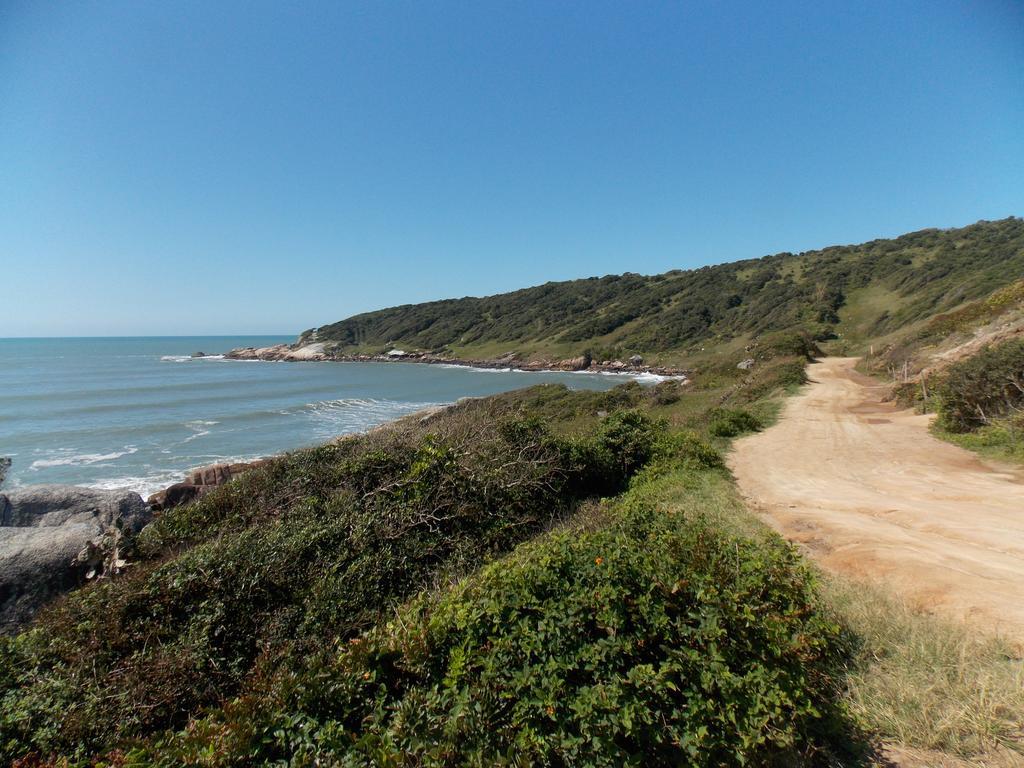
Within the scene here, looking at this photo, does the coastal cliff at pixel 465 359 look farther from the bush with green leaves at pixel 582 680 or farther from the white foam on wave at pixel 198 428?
the bush with green leaves at pixel 582 680

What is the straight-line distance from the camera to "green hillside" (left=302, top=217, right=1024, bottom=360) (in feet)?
166

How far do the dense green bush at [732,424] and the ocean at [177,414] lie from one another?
1879 cm

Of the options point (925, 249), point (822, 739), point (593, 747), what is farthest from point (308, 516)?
point (925, 249)

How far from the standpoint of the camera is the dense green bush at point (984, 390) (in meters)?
11.7

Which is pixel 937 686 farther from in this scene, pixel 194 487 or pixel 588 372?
pixel 588 372

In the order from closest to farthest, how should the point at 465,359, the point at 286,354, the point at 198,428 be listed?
the point at 198,428 < the point at 465,359 < the point at 286,354

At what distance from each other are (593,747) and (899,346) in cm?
3448

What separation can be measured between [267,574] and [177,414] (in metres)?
31.1

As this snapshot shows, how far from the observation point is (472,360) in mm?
73125

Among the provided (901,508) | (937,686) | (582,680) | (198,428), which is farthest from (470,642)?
(198,428)

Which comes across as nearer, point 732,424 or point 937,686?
point 937,686

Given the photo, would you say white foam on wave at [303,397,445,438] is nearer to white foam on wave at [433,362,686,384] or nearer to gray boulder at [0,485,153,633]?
gray boulder at [0,485,153,633]

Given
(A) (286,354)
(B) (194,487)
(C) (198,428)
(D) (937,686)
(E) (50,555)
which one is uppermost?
(A) (286,354)

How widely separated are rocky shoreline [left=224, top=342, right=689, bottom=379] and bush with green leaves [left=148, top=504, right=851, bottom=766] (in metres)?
43.5
